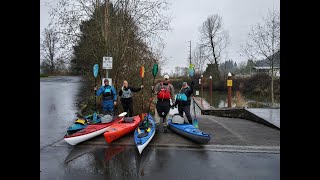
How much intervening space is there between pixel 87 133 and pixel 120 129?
86cm

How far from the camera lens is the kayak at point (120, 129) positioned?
20.7 ft

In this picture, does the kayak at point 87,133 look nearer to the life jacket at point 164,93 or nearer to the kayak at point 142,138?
the kayak at point 142,138

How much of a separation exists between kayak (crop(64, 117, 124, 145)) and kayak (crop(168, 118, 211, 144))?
192cm

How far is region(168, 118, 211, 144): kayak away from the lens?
6270 millimetres

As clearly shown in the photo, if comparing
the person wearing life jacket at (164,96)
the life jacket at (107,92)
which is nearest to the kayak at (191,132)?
the person wearing life jacket at (164,96)

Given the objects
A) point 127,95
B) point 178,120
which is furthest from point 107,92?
point 178,120

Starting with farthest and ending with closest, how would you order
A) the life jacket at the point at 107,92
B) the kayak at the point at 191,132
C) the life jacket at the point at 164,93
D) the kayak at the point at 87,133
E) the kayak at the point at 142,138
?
the life jacket at the point at 107,92 < the life jacket at the point at 164,93 < the kayak at the point at 191,132 < the kayak at the point at 87,133 < the kayak at the point at 142,138

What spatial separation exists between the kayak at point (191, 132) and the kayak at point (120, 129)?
1.18 meters

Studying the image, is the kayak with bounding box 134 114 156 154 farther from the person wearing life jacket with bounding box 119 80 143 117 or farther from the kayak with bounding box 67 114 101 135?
the person wearing life jacket with bounding box 119 80 143 117

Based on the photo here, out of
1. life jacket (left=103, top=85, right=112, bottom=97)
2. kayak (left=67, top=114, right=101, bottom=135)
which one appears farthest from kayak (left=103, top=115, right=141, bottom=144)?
life jacket (left=103, top=85, right=112, bottom=97)
